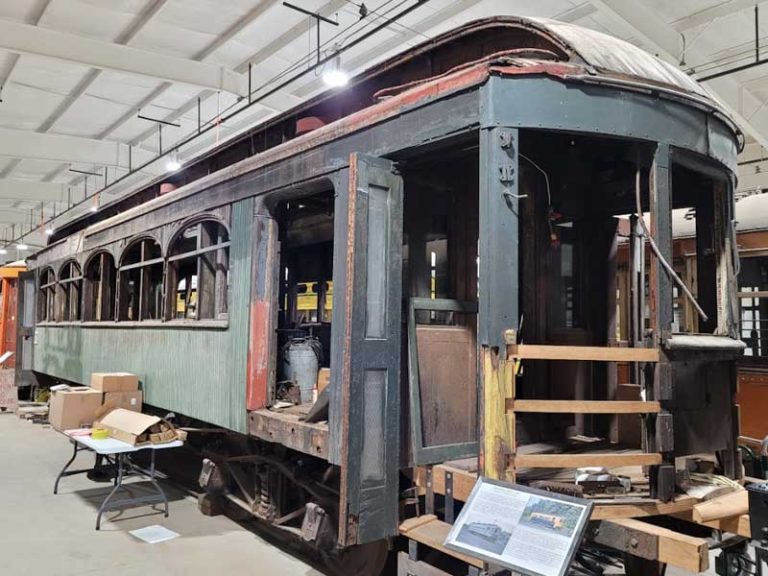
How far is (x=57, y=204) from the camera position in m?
21.4

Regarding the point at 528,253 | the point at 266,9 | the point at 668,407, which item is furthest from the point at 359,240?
the point at 266,9

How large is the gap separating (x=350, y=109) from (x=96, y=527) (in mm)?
4121

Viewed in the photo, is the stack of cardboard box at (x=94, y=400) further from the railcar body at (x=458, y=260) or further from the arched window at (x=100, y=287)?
the arched window at (x=100, y=287)

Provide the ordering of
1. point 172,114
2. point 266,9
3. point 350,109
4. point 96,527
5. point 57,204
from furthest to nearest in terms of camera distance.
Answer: point 57,204 → point 172,114 → point 266,9 → point 96,527 → point 350,109

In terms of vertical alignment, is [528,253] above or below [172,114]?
below

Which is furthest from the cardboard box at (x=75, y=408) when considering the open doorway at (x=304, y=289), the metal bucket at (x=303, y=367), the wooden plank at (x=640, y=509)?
the wooden plank at (x=640, y=509)

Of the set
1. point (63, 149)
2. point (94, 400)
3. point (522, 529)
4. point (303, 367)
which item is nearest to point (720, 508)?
point (522, 529)

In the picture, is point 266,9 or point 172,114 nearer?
point 266,9

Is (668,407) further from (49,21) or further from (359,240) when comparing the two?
(49,21)

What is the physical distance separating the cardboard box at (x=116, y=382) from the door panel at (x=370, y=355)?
3762 mm

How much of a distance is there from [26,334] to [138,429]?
8439 mm

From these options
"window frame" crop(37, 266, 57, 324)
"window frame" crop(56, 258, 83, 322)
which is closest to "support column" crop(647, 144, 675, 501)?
"window frame" crop(56, 258, 83, 322)

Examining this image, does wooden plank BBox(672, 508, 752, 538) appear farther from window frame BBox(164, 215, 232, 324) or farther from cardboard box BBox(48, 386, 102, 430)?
cardboard box BBox(48, 386, 102, 430)

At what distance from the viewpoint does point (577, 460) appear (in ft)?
9.89
